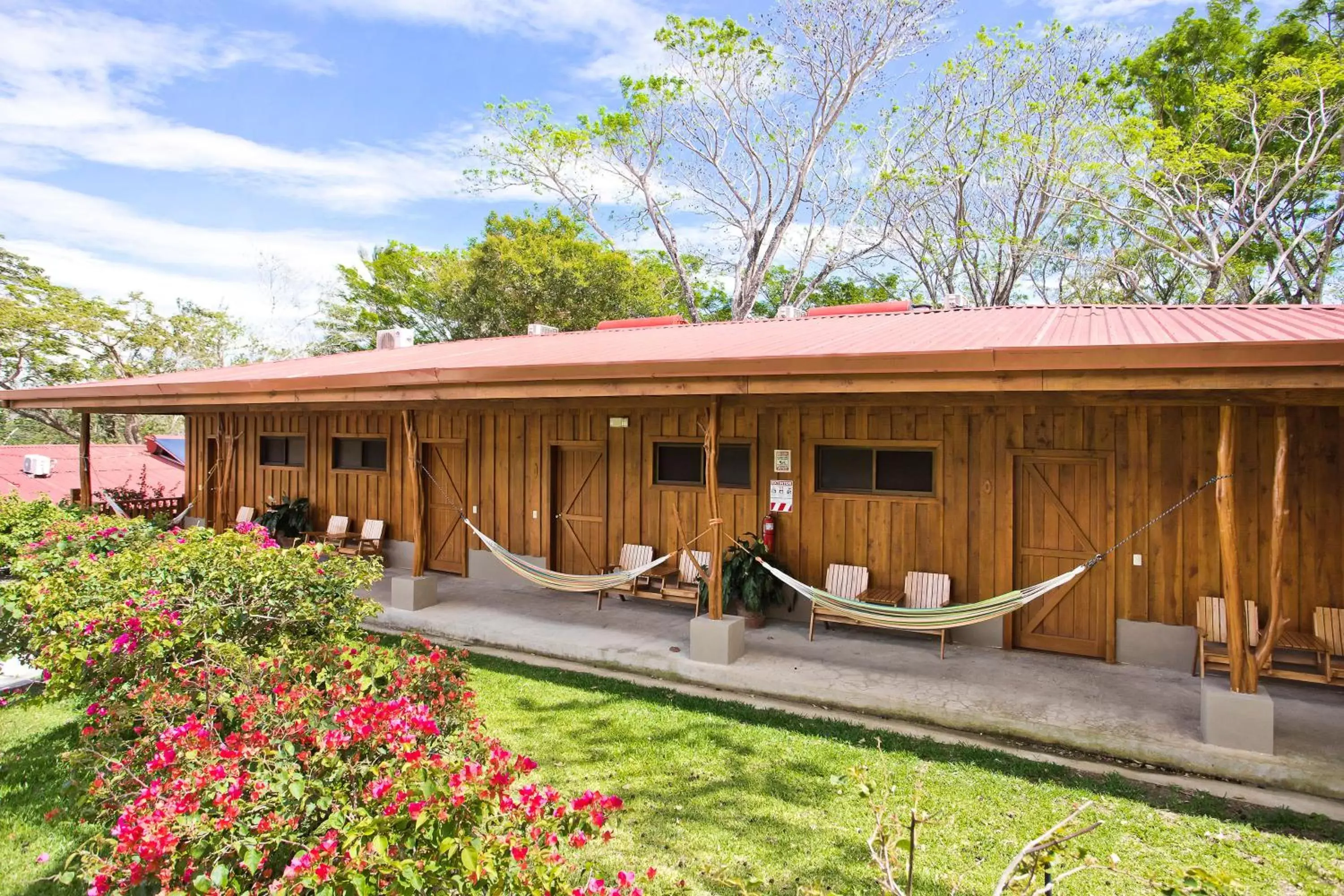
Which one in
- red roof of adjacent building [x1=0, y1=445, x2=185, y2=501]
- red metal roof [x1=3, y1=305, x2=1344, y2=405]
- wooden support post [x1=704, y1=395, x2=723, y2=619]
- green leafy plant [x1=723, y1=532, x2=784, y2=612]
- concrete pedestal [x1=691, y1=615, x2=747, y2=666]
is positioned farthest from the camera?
red roof of adjacent building [x1=0, y1=445, x2=185, y2=501]

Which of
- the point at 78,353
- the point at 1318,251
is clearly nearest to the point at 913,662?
the point at 1318,251

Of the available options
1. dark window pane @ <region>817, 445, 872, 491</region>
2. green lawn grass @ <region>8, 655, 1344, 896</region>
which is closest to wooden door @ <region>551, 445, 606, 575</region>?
dark window pane @ <region>817, 445, 872, 491</region>

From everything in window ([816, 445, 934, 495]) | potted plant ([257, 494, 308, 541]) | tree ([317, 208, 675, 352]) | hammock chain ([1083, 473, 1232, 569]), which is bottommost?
potted plant ([257, 494, 308, 541])

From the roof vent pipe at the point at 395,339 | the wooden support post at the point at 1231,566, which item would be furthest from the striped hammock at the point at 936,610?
the roof vent pipe at the point at 395,339

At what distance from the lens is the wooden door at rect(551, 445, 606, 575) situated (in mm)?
8227

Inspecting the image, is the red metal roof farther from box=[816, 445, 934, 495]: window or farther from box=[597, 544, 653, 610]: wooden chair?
box=[597, 544, 653, 610]: wooden chair

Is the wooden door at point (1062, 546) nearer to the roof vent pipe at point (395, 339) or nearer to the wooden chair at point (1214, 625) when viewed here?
the wooden chair at point (1214, 625)

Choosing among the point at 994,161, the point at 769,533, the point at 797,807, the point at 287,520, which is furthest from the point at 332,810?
the point at 994,161

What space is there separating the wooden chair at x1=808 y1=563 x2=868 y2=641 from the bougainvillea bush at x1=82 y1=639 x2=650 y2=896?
14.9 ft

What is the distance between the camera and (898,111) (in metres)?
18.2

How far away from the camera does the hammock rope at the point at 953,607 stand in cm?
480

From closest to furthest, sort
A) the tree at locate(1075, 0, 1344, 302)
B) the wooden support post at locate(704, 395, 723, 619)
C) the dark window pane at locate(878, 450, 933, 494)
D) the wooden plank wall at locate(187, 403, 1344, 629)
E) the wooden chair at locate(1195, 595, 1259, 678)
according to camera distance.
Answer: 1. the wooden chair at locate(1195, 595, 1259, 678)
2. the wooden plank wall at locate(187, 403, 1344, 629)
3. the wooden support post at locate(704, 395, 723, 619)
4. the dark window pane at locate(878, 450, 933, 494)
5. the tree at locate(1075, 0, 1344, 302)

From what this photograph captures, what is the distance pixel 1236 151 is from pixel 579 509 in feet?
46.3

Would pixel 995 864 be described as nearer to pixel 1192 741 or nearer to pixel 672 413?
pixel 1192 741
